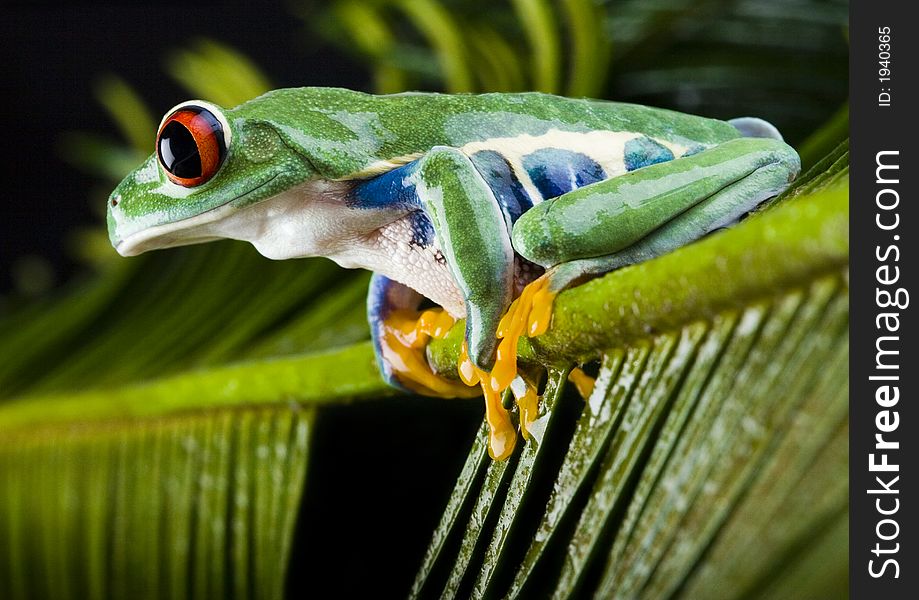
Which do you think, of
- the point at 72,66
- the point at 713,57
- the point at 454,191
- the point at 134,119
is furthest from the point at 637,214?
the point at 72,66

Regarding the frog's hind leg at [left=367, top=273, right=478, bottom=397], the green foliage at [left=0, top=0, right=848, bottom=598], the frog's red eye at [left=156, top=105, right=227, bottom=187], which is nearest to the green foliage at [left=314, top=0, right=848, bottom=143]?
the green foliage at [left=0, top=0, right=848, bottom=598]

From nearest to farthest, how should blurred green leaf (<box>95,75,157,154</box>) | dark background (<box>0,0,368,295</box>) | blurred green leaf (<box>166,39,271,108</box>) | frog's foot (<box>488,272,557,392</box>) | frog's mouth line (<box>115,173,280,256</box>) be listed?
frog's foot (<box>488,272,557,392</box>) → frog's mouth line (<box>115,173,280,256</box>) → blurred green leaf (<box>166,39,271,108</box>) → blurred green leaf (<box>95,75,157,154</box>) → dark background (<box>0,0,368,295</box>)

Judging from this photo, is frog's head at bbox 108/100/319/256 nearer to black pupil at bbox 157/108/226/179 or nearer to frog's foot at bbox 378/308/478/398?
black pupil at bbox 157/108/226/179

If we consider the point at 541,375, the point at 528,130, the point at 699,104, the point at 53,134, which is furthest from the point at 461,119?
the point at 53,134

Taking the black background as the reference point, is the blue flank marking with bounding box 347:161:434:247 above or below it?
above

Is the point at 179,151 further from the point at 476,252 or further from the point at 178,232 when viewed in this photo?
the point at 476,252

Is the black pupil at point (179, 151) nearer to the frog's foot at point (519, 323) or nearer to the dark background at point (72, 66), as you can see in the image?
the frog's foot at point (519, 323)
